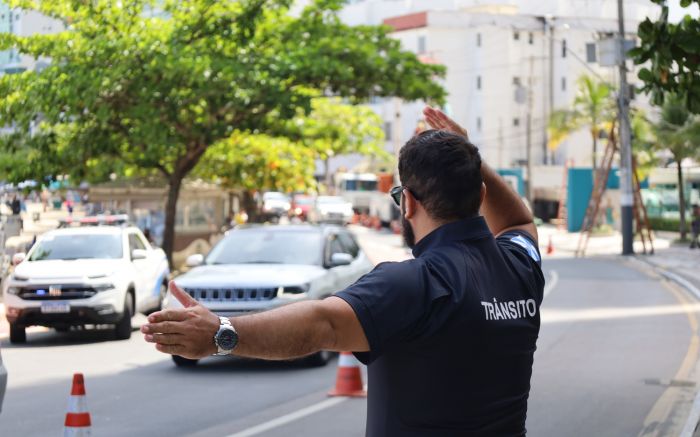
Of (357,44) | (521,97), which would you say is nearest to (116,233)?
(357,44)

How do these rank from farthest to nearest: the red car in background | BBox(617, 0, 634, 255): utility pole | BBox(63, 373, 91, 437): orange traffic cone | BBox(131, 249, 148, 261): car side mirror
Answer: the red car in background, BBox(617, 0, 634, 255): utility pole, BBox(131, 249, 148, 261): car side mirror, BBox(63, 373, 91, 437): orange traffic cone

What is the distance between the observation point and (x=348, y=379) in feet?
41.0

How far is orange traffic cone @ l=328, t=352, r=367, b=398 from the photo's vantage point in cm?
1245

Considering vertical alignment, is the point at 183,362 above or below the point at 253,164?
below

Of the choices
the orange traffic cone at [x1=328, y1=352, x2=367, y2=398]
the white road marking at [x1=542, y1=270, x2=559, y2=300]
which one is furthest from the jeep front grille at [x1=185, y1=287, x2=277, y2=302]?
the white road marking at [x1=542, y1=270, x2=559, y2=300]

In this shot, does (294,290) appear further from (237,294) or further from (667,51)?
(667,51)

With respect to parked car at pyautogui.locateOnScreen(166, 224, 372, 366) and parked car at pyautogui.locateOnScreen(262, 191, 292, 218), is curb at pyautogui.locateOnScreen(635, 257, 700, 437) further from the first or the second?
parked car at pyautogui.locateOnScreen(262, 191, 292, 218)

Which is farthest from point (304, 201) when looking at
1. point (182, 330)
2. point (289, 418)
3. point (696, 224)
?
point (182, 330)

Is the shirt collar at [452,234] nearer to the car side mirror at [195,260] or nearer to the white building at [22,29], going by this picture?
the car side mirror at [195,260]

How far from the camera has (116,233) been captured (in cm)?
1959

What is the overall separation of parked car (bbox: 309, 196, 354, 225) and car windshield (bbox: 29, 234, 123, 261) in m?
48.9

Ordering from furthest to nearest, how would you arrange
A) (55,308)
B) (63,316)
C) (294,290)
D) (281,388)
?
(63,316), (55,308), (294,290), (281,388)

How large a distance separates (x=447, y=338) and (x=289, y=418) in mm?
7979

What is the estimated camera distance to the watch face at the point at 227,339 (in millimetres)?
3066
